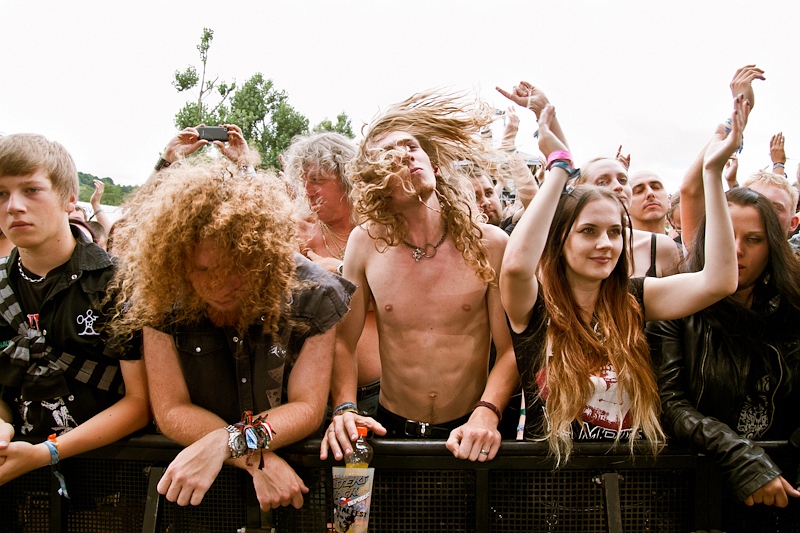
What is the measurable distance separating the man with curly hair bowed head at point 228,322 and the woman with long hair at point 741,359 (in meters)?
1.25

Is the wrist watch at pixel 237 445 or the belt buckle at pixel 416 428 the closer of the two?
the wrist watch at pixel 237 445

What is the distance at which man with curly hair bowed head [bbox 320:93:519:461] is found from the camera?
100 inches

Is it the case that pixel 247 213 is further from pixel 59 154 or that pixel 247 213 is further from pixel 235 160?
pixel 235 160

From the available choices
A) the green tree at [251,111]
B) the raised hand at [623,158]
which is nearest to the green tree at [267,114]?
the green tree at [251,111]

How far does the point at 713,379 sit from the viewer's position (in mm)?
2080

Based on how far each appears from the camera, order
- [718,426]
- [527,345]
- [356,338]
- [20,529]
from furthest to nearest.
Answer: [356,338] → [527,345] → [20,529] → [718,426]

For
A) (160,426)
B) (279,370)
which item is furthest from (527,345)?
(160,426)

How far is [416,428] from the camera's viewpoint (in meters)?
2.56

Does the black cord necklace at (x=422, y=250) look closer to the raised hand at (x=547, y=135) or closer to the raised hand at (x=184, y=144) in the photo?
the raised hand at (x=547, y=135)

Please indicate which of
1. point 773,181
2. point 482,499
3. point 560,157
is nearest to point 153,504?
point 482,499

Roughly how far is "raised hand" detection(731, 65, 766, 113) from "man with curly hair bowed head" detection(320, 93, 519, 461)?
1057 mm

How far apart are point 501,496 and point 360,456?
0.49 meters

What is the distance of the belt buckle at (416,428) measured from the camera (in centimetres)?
254

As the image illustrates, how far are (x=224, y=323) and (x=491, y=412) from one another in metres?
1.04
